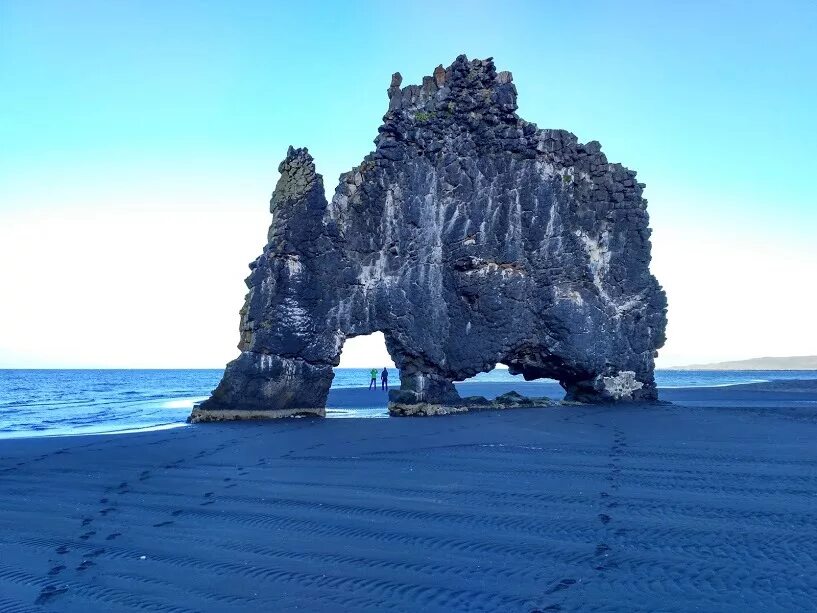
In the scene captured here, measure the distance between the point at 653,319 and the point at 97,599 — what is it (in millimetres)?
23089

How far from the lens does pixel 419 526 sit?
7.82 m

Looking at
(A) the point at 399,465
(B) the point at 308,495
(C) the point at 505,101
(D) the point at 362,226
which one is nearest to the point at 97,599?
(B) the point at 308,495

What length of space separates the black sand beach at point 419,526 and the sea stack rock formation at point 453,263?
24.9 ft

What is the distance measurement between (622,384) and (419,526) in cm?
1910

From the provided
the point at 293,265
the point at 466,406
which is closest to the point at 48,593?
the point at 293,265

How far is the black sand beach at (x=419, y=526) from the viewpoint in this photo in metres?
5.75

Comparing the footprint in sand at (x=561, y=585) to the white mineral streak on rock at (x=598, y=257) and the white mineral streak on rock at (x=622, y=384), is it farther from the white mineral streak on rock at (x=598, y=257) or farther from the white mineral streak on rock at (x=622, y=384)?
the white mineral streak on rock at (x=598, y=257)

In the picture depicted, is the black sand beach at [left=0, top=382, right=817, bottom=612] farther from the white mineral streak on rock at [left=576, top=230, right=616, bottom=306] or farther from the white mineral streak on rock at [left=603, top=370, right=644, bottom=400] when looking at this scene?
the white mineral streak on rock at [left=576, top=230, right=616, bottom=306]

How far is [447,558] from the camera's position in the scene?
260 inches

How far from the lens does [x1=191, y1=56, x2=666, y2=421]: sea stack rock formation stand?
867 inches

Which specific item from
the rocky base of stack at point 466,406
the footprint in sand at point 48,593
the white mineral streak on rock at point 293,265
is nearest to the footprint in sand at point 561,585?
the footprint in sand at point 48,593

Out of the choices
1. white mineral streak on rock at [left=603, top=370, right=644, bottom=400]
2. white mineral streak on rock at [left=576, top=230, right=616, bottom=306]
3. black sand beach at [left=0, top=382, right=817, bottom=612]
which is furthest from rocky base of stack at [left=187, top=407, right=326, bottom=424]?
white mineral streak on rock at [left=576, top=230, right=616, bottom=306]

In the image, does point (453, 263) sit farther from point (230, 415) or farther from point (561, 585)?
point (561, 585)

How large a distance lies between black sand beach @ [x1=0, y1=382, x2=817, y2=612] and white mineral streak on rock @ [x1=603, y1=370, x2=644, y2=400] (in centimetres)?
1000
